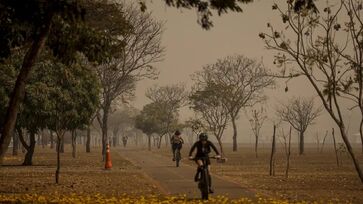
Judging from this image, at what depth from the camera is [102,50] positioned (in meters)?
15.4

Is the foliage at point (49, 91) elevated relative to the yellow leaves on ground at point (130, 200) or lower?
elevated

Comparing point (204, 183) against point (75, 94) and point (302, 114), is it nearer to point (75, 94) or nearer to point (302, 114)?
point (75, 94)

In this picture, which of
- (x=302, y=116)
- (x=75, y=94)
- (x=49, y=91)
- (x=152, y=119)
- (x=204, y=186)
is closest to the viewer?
(x=204, y=186)

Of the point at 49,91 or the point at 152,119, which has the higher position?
the point at 152,119

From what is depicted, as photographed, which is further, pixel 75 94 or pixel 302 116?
pixel 302 116

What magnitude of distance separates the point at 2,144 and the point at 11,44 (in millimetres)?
2887

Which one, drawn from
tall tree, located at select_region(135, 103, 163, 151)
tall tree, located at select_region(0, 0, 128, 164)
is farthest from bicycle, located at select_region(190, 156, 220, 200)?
tall tree, located at select_region(135, 103, 163, 151)

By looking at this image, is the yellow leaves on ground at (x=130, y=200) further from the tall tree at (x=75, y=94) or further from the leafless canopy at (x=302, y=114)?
the leafless canopy at (x=302, y=114)

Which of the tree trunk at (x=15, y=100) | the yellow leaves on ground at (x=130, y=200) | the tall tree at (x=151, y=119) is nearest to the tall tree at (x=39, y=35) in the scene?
the tree trunk at (x=15, y=100)

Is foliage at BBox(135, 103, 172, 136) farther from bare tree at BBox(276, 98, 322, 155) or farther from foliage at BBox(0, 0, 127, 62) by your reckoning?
foliage at BBox(0, 0, 127, 62)

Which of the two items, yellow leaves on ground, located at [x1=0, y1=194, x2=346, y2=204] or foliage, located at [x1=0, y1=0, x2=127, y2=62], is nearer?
foliage, located at [x1=0, y1=0, x2=127, y2=62]

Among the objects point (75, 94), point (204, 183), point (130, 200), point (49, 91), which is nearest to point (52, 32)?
point (130, 200)

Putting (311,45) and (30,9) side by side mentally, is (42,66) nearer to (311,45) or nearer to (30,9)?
(311,45)

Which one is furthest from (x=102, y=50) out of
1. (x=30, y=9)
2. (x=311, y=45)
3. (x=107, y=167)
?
(x=107, y=167)
